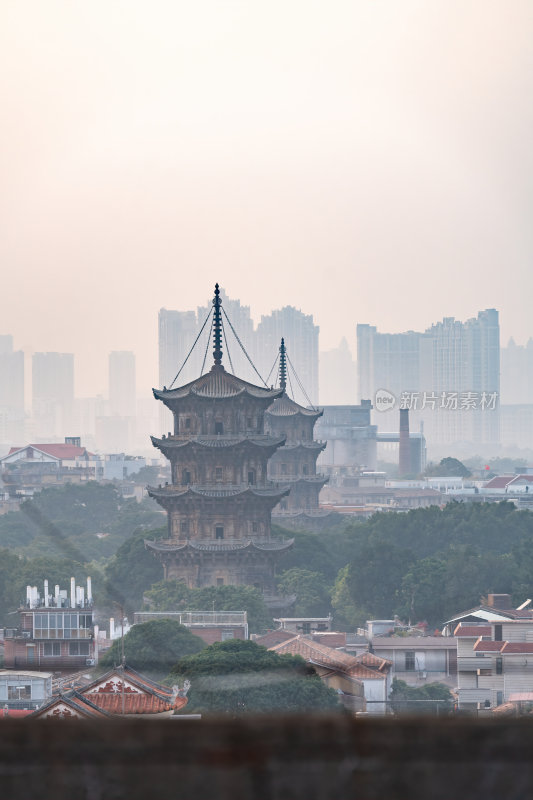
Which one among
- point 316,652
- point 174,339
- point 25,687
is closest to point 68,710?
point 25,687

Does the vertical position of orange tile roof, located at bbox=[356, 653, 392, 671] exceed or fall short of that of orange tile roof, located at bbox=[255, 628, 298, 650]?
it exceeds it

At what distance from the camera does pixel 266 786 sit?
2219 mm

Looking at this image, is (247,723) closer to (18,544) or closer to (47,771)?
(47,771)

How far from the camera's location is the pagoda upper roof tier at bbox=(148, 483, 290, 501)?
122 ft

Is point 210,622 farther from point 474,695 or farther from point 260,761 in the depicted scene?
point 260,761

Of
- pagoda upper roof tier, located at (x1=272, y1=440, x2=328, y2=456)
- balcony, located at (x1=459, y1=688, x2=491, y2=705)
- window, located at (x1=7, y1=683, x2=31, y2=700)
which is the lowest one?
balcony, located at (x1=459, y1=688, x2=491, y2=705)

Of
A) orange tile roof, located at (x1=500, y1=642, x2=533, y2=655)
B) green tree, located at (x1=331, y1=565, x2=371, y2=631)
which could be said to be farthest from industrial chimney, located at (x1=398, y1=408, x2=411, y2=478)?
orange tile roof, located at (x1=500, y1=642, x2=533, y2=655)

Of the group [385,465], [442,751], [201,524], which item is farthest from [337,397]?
[442,751]

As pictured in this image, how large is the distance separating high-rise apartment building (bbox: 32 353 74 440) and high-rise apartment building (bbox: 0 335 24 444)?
53.3 inches

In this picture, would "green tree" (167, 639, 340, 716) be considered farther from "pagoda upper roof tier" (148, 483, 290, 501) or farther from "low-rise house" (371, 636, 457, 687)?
"pagoda upper roof tier" (148, 483, 290, 501)

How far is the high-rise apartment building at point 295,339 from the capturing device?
13025 centimetres

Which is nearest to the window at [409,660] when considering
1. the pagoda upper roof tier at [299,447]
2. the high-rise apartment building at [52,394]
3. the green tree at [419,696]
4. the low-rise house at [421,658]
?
the low-rise house at [421,658]

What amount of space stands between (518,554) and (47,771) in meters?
34.9

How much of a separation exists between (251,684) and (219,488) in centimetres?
2028
